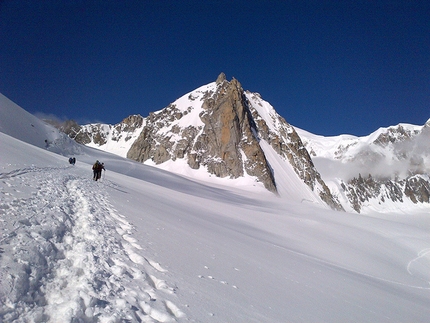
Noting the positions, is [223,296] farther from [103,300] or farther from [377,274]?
[377,274]

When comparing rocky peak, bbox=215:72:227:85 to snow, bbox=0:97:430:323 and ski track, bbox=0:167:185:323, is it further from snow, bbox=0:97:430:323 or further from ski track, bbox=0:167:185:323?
ski track, bbox=0:167:185:323

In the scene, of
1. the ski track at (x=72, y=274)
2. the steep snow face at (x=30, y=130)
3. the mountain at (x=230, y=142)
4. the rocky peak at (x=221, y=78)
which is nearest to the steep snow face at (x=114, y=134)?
the mountain at (x=230, y=142)

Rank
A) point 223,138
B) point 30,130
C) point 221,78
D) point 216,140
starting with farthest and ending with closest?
point 221,78 < point 216,140 < point 223,138 < point 30,130

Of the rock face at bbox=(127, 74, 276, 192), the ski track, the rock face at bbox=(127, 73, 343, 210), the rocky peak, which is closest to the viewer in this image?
the ski track

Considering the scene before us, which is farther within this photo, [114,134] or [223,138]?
[114,134]

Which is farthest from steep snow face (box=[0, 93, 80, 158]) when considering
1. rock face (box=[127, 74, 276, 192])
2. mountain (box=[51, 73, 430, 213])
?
rock face (box=[127, 74, 276, 192])

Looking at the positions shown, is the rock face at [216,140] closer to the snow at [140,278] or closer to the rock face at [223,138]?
the rock face at [223,138]

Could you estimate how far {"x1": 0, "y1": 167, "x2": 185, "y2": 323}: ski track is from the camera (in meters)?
2.62

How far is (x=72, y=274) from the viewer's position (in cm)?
335

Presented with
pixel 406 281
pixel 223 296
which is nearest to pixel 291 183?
pixel 406 281

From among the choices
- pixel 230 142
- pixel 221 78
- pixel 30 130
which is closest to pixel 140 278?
pixel 30 130

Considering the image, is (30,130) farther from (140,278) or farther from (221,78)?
(221,78)

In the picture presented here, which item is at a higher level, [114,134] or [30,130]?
[114,134]

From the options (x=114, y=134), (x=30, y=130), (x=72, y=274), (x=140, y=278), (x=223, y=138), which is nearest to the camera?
(x=72, y=274)
